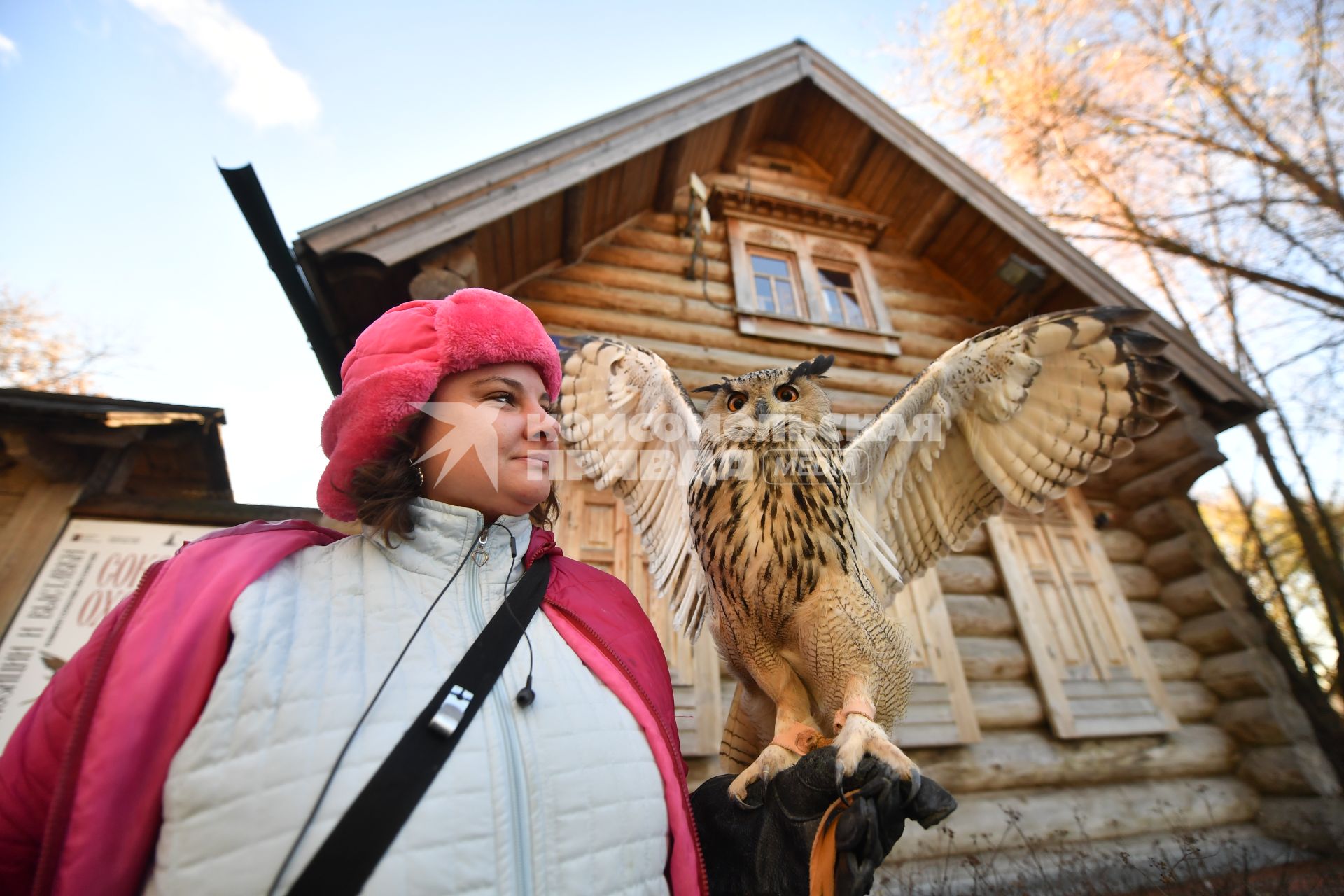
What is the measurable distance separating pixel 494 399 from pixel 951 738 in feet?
11.8

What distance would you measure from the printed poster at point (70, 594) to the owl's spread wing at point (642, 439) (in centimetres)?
204

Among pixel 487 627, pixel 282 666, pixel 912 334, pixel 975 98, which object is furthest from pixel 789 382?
pixel 975 98

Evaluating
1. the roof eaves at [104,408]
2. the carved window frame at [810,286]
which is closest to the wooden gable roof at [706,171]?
the carved window frame at [810,286]

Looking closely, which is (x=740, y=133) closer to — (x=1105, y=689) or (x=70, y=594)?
(x=1105, y=689)

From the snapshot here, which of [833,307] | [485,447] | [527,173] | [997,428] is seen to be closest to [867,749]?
[485,447]

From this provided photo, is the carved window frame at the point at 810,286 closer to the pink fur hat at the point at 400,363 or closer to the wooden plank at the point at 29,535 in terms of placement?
the pink fur hat at the point at 400,363

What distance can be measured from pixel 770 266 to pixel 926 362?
68.5 inches

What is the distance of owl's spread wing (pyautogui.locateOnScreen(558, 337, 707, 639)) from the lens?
2229mm

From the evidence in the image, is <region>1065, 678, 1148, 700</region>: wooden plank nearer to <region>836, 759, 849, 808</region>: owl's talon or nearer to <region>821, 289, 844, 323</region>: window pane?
<region>821, 289, 844, 323</region>: window pane

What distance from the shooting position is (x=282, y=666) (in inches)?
35.7

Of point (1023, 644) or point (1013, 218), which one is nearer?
point (1023, 644)

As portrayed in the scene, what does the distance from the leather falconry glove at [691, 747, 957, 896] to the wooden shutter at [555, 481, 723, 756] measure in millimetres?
1581

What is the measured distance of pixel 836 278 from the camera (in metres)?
5.70

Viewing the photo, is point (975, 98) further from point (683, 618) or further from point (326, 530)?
point (326, 530)
